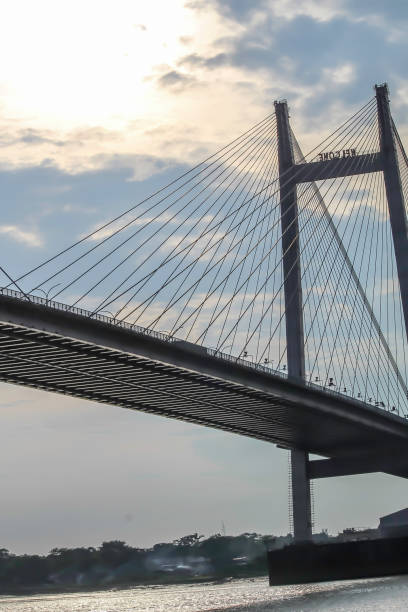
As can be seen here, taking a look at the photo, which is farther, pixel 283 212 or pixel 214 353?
pixel 283 212

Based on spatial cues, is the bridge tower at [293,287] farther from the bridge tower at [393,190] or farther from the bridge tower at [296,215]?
the bridge tower at [393,190]

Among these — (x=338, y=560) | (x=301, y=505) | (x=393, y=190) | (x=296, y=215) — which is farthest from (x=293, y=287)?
(x=338, y=560)

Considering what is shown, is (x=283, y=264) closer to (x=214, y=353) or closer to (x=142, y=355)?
(x=214, y=353)

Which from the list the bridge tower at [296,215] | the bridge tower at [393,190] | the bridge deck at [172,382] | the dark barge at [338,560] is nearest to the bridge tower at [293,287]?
the bridge tower at [296,215]

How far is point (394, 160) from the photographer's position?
55375mm

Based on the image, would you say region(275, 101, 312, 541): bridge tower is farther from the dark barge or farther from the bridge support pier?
the dark barge

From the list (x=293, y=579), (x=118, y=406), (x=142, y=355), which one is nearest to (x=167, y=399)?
(x=118, y=406)

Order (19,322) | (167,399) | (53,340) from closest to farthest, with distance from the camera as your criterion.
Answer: (19,322)
(53,340)
(167,399)

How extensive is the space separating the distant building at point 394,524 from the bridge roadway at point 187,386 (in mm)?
2947

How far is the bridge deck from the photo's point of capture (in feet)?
112

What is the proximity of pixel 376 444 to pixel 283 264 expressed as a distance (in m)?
12.9

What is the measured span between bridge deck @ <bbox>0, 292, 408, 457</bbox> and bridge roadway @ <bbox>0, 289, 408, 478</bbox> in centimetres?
4

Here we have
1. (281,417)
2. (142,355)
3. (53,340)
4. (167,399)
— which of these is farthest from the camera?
(281,417)

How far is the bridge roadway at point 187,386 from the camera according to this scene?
3422 centimetres
